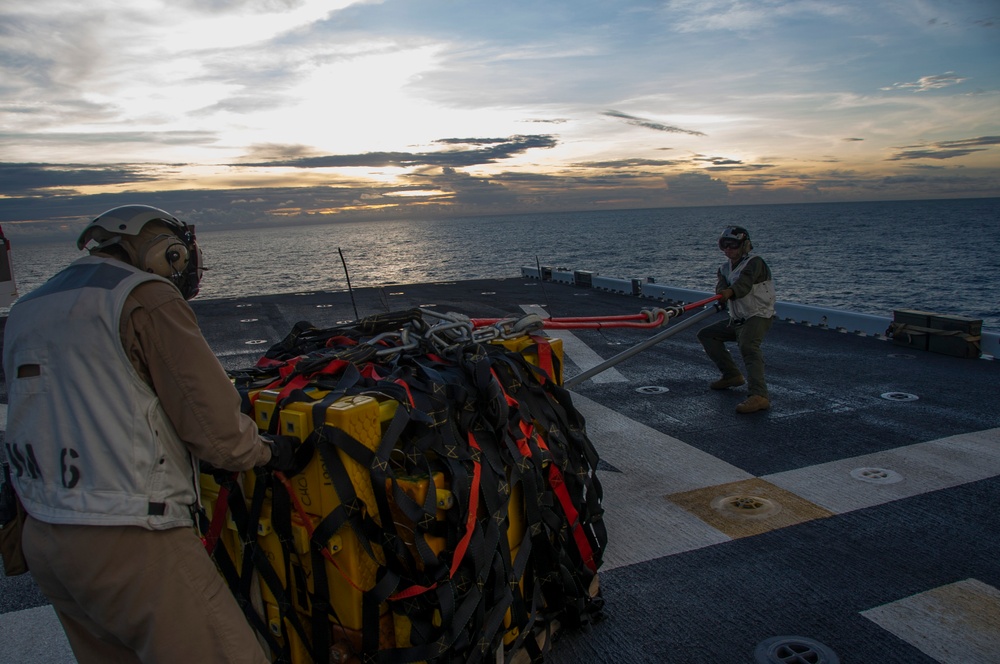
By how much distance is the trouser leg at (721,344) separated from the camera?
8.16 metres

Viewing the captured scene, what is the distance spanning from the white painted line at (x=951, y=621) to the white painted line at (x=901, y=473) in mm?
1118

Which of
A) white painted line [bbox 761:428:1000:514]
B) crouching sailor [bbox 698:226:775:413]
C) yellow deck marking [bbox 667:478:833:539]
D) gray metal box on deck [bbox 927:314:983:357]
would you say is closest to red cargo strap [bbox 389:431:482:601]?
yellow deck marking [bbox 667:478:833:539]

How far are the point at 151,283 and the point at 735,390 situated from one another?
7215 millimetres

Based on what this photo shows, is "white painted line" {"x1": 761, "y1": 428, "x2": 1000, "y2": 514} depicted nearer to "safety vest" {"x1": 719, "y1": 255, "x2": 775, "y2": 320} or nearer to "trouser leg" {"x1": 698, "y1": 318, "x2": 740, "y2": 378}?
"safety vest" {"x1": 719, "y1": 255, "x2": 775, "y2": 320}

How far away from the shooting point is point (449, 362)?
3.39 meters

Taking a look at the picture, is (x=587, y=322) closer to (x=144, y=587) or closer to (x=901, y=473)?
(x=901, y=473)

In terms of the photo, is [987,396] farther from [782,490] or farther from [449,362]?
[449,362]

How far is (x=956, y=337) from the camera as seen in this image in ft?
30.3

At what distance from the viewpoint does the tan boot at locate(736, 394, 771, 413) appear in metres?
7.24

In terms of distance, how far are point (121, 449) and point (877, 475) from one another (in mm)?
5296

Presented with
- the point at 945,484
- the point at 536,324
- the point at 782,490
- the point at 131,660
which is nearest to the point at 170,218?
the point at 131,660

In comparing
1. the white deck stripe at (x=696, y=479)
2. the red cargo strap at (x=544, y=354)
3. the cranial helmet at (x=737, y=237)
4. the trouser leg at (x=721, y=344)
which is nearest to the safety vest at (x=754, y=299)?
the cranial helmet at (x=737, y=237)

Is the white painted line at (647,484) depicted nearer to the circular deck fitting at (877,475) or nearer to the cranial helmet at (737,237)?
the circular deck fitting at (877,475)

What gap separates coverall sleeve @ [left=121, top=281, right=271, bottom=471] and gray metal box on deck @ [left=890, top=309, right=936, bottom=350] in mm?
9822
